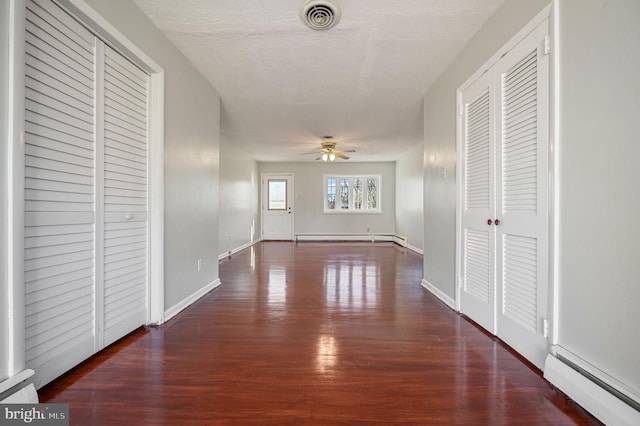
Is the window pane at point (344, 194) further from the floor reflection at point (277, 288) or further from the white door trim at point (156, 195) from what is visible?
the white door trim at point (156, 195)

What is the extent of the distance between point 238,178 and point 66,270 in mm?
5165

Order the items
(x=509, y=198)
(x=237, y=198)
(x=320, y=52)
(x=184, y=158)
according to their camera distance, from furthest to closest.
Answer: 1. (x=237, y=198)
2. (x=184, y=158)
3. (x=320, y=52)
4. (x=509, y=198)

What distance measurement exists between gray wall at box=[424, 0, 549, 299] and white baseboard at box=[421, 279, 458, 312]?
0.13 ft

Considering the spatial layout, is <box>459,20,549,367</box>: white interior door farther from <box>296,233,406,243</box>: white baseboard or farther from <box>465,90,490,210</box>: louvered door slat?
<box>296,233,406,243</box>: white baseboard

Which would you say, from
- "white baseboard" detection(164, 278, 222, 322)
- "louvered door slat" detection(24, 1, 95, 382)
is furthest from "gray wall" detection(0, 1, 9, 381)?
"white baseboard" detection(164, 278, 222, 322)

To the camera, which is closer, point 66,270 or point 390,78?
point 66,270

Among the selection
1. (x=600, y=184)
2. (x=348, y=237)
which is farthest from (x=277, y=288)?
(x=348, y=237)

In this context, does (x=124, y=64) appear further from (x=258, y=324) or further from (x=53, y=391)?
(x=258, y=324)

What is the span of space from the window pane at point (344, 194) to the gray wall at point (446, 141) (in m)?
5.17

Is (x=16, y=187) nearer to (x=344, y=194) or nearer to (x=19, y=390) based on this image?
(x=19, y=390)

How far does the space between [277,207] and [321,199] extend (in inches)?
53.5

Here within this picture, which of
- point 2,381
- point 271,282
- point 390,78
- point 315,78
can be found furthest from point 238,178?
point 2,381

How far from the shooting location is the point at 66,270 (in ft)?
5.13

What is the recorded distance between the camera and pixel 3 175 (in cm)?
117
